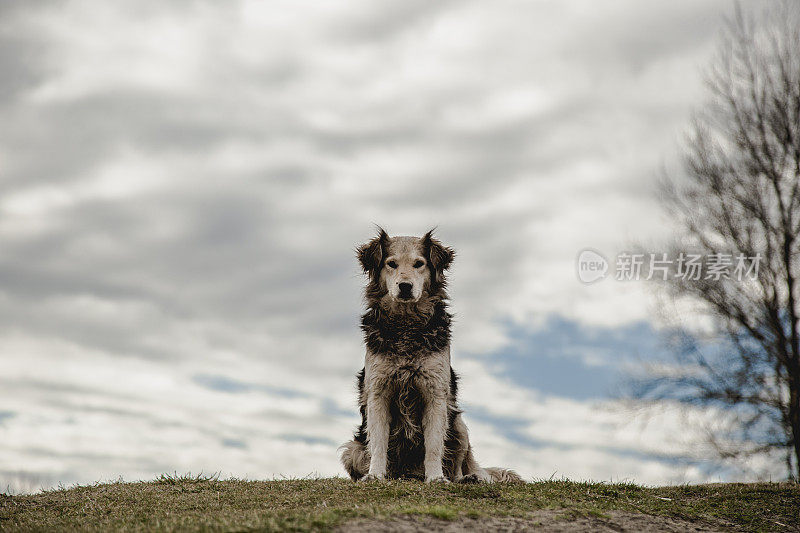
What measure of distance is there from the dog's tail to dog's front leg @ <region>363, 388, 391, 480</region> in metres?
2.20

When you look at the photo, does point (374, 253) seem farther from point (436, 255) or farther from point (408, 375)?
point (408, 375)

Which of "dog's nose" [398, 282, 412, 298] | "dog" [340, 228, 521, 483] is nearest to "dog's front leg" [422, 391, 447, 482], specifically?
"dog" [340, 228, 521, 483]

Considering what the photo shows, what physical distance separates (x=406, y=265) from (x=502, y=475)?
394 centimetres

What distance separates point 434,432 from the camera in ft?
34.6

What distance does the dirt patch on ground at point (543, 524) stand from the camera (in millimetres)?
7652

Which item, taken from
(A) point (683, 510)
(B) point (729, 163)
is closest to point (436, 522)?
(A) point (683, 510)

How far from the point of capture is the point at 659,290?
→ 19.5 meters

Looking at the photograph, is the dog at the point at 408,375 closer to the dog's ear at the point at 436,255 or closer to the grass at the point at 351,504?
the dog's ear at the point at 436,255

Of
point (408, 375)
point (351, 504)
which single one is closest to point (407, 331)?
point (408, 375)

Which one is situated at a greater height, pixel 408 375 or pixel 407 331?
pixel 407 331

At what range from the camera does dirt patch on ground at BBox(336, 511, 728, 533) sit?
7.65 m

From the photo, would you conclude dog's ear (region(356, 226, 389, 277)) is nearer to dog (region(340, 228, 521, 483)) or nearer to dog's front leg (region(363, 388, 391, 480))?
dog (region(340, 228, 521, 483))

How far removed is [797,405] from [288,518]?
46.1 feet

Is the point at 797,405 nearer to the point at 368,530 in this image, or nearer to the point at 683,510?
the point at 683,510
